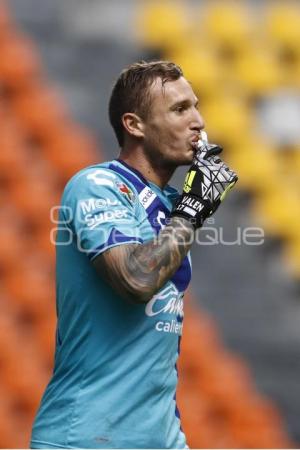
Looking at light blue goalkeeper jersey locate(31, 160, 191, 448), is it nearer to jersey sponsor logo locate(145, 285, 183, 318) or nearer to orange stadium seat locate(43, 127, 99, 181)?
jersey sponsor logo locate(145, 285, 183, 318)

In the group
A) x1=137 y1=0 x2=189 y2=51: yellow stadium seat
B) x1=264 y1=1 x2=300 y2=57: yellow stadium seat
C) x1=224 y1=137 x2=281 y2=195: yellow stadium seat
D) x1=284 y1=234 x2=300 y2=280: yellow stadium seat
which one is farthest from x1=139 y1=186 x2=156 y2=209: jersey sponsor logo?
x1=264 y1=1 x2=300 y2=57: yellow stadium seat

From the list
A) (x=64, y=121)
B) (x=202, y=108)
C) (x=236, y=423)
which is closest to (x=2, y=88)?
(x=64, y=121)

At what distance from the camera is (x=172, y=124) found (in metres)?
2.95

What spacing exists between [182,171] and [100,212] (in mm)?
5458

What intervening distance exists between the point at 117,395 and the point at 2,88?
547 cm

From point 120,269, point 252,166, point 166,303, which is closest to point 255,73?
point 252,166

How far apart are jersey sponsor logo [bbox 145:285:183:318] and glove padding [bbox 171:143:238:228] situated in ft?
0.68

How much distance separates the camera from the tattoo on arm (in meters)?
2.63

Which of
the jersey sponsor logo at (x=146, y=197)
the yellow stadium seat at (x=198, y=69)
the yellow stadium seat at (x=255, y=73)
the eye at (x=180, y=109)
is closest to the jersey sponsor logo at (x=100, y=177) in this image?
the jersey sponsor logo at (x=146, y=197)

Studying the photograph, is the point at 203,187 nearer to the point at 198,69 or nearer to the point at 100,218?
the point at 100,218

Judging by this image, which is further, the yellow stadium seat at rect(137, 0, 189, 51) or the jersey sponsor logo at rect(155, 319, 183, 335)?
the yellow stadium seat at rect(137, 0, 189, 51)

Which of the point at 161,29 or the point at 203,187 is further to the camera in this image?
the point at 161,29

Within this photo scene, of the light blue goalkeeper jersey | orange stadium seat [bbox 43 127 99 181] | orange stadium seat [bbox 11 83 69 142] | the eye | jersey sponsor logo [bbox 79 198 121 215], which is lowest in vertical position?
the light blue goalkeeper jersey

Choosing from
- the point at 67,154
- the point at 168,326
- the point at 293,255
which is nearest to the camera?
the point at 168,326
